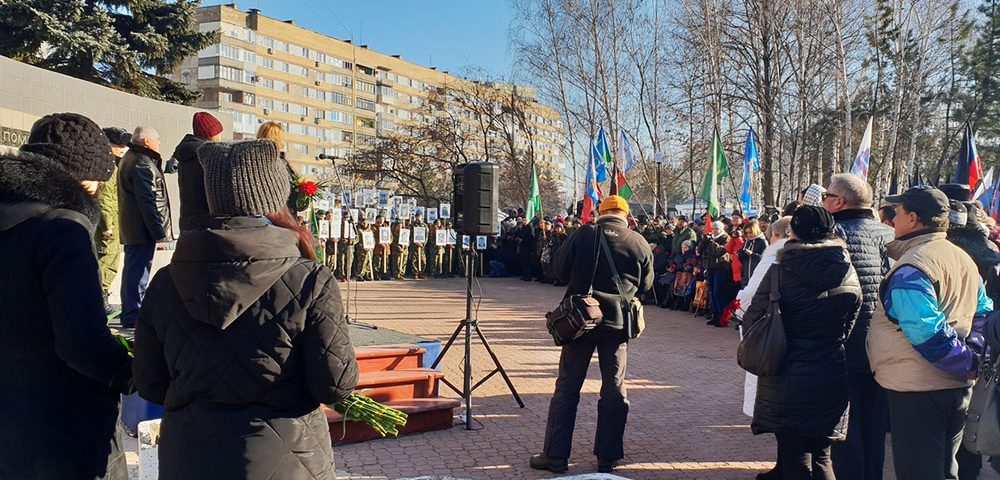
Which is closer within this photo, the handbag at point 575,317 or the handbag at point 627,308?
the handbag at point 575,317

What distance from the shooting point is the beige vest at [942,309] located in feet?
13.1

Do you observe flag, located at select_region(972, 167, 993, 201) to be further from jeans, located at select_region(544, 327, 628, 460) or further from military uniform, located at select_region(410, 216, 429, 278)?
military uniform, located at select_region(410, 216, 429, 278)

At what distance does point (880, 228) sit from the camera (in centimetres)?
468

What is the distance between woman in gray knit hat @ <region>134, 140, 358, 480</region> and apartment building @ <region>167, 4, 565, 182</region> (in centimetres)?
6487

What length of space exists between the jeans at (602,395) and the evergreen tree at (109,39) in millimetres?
17959

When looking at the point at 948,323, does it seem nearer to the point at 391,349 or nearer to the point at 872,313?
the point at 872,313

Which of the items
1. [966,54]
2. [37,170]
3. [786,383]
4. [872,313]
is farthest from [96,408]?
[966,54]

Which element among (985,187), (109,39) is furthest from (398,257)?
(985,187)

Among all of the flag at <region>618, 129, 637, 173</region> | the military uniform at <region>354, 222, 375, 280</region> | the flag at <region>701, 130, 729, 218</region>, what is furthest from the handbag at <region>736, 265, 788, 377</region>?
the military uniform at <region>354, 222, 375, 280</region>

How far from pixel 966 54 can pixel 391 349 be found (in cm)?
3134

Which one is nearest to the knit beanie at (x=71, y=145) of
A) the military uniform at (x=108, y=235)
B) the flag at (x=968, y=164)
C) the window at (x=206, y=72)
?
the military uniform at (x=108, y=235)

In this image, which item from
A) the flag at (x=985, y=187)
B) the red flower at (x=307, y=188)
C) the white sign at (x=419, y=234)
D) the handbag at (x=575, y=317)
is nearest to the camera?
the handbag at (x=575, y=317)

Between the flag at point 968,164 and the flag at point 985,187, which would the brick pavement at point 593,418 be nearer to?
the flag at point 968,164

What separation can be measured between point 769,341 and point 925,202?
1.19 m
